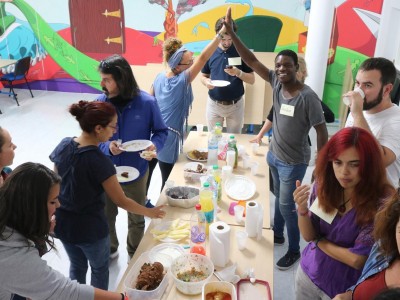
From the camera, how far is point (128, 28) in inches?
279

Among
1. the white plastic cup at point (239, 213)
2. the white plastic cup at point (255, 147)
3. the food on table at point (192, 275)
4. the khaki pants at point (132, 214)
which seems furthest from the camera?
the white plastic cup at point (255, 147)

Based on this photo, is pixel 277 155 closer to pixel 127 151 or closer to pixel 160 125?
pixel 160 125

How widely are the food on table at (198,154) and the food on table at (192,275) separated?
A: 1.46 m

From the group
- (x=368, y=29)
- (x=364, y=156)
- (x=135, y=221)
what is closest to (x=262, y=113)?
(x=368, y=29)

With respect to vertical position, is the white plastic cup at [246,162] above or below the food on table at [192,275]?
above

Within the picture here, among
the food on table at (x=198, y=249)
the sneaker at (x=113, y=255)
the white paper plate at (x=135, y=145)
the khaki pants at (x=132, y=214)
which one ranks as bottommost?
the sneaker at (x=113, y=255)

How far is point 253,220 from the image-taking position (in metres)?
2.32

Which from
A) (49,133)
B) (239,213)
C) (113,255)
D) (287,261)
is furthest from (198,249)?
(49,133)

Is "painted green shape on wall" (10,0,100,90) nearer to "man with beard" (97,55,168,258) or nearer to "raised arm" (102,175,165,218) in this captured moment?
"man with beard" (97,55,168,258)

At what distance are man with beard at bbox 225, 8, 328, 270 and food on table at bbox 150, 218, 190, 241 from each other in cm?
104

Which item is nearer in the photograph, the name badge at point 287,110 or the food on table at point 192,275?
the food on table at point 192,275

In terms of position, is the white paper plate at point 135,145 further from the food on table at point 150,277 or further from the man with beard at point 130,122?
the food on table at point 150,277

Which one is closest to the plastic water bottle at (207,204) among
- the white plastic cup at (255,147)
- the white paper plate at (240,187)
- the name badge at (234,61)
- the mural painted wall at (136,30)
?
the white paper plate at (240,187)

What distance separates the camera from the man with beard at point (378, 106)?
2.24 m
